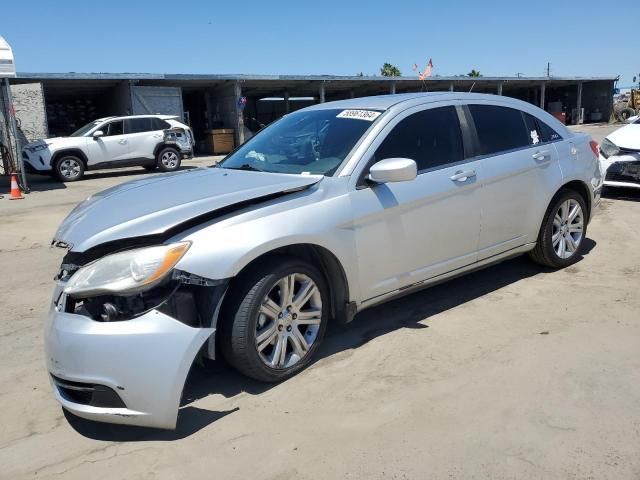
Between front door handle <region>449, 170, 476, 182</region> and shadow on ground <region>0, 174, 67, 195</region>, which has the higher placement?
front door handle <region>449, 170, 476, 182</region>

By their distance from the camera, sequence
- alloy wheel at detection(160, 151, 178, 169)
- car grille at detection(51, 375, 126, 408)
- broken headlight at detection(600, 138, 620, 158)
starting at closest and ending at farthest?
car grille at detection(51, 375, 126, 408)
broken headlight at detection(600, 138, 620, 158)
alloy wheel at detection(160, 151, 178, 169)

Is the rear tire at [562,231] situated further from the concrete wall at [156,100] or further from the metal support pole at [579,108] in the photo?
the metal support pole at [579,108]

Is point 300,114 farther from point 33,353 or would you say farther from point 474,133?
point 33,353

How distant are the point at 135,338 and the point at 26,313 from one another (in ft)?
8.58

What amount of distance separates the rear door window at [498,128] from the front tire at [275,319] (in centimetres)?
196

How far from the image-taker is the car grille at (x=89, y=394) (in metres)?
2.62

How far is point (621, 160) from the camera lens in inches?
316

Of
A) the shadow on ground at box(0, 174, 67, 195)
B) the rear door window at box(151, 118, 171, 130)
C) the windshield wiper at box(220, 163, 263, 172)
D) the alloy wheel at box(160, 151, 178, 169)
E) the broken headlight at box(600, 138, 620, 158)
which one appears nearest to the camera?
the windshield wiper at box(220, 163, 263, 172)

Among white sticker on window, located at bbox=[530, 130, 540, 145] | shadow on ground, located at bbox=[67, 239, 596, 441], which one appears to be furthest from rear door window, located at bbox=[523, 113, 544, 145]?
shadow on ground, located at bbox=[67, 239, 596, 441]

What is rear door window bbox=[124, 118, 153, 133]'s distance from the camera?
1686cm

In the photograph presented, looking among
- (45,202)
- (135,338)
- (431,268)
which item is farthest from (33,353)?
(45,202)

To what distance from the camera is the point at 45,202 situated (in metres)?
11.8

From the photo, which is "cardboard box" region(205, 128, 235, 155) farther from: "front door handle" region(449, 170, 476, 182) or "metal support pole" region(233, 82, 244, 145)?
"front door handle" region(449, 170, 476, 182)

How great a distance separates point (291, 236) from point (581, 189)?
340cm
